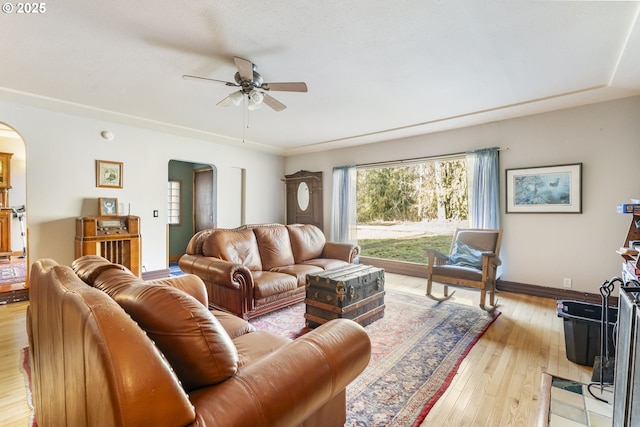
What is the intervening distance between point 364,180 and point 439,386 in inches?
174

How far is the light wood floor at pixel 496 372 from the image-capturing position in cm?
165

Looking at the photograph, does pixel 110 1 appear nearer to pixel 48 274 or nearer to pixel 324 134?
pixel 48 274

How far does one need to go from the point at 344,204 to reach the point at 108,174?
13.0ft

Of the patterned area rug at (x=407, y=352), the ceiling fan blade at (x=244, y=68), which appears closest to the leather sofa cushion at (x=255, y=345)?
the patterned area rug at (x=407, y=352)

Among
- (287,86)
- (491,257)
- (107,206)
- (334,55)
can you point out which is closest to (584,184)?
(491,257)

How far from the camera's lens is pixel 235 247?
339 centimetres

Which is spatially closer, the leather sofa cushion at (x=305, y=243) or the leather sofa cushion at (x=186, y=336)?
the leather sofa cushion at (x=186, y=336)

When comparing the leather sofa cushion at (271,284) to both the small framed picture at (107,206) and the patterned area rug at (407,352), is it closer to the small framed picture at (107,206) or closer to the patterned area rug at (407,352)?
the patterned area rug at (407,352)

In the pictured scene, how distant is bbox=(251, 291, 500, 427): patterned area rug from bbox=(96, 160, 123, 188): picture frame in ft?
10.5

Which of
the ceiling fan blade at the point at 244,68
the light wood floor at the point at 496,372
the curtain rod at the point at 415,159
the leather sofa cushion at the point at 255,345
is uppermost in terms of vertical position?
the ceiling fan blade at the point at 244,68

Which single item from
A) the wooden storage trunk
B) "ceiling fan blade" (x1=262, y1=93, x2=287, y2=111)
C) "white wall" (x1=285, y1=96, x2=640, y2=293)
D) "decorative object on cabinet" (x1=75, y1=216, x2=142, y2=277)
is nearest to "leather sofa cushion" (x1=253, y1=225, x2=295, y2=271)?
the wooden storage trunk

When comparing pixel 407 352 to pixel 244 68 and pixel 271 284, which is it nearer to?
pixel 271 284

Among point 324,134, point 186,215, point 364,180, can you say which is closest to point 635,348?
point 324,134

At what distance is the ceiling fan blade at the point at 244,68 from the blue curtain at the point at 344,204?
11.2ft
